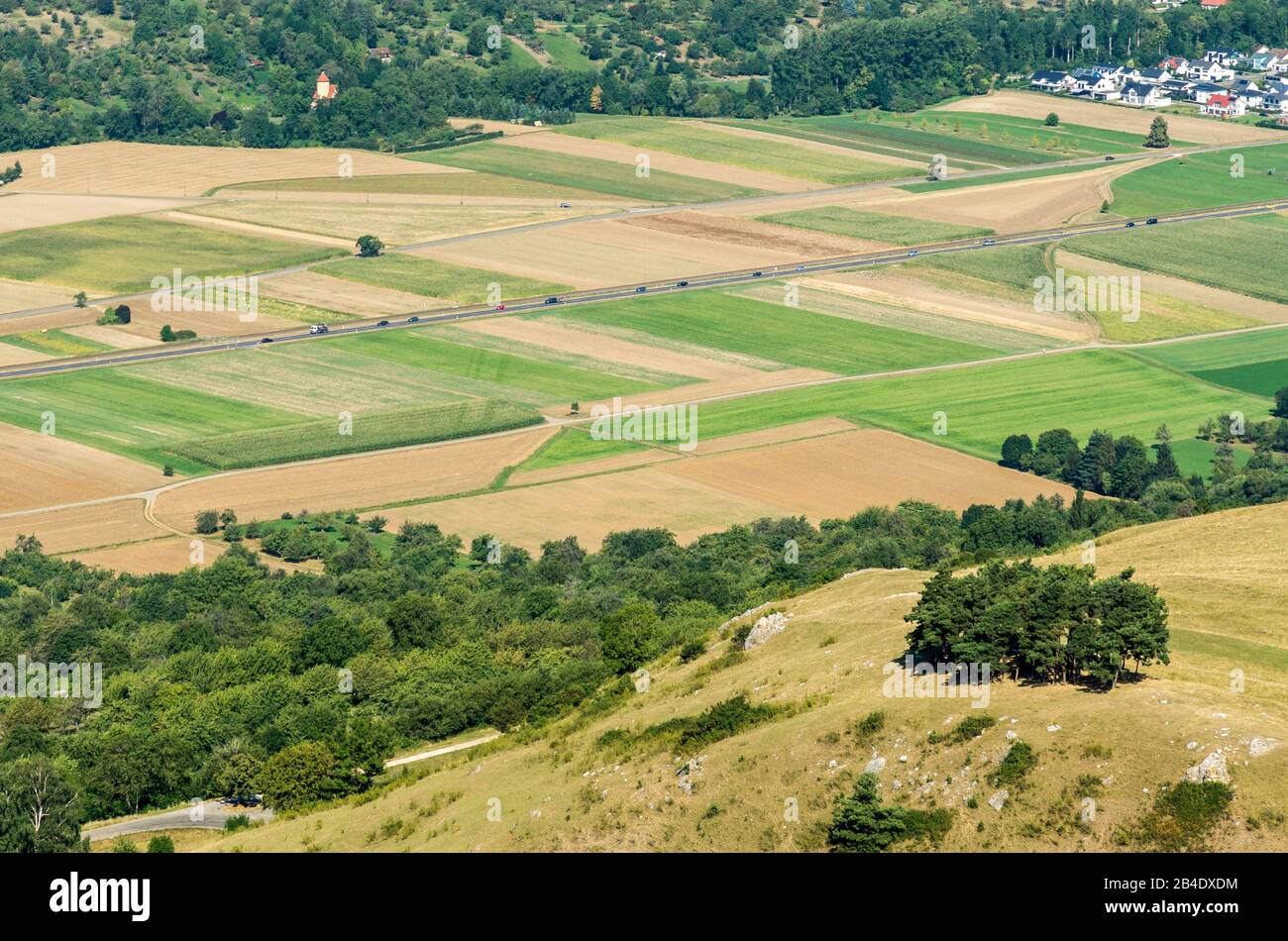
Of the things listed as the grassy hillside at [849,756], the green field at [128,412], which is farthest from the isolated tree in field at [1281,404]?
the grassy hillside at [849,756]

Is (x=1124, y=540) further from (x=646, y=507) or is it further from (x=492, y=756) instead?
(x=646, y=507)

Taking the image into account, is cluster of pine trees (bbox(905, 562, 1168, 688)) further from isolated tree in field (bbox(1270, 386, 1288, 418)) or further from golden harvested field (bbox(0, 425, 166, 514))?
isolated tree in field (bbox(1270, 386, 1288, 418))

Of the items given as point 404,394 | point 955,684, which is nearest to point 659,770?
point 955,684

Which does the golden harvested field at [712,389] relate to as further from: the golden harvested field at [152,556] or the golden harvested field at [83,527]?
the golden harvested field at [152,556]

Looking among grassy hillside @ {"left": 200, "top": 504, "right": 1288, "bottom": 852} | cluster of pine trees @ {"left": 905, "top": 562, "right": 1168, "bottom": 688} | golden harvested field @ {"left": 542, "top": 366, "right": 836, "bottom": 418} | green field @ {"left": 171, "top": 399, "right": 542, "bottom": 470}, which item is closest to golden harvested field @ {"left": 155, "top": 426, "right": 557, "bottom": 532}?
green field @ {"left": 171, "top": 399, "right": 542, "bottom": 470}

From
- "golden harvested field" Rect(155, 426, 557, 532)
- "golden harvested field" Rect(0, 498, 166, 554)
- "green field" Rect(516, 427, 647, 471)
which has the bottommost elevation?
"golden harvested field" Rect(0, 498, 166, 554)

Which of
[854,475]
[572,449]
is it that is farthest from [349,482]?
[854,475]
